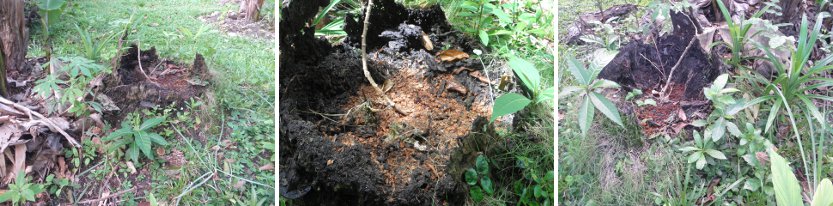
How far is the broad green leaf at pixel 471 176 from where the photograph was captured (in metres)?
1.23

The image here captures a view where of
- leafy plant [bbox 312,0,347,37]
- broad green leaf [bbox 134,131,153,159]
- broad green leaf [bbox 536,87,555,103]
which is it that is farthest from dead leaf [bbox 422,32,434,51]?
broad green leaf [bbox 134,131,153,159]

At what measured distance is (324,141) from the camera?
3.95ft

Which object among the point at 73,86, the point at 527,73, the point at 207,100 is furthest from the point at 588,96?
the point at 73,86

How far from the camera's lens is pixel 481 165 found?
125cm

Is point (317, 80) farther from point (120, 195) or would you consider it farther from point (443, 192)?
point (120, 195)

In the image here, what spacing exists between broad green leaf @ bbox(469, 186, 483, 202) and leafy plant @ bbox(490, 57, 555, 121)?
0.13 meters

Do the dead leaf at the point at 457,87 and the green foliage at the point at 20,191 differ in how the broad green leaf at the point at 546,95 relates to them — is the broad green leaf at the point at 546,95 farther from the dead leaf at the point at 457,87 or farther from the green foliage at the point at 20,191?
the green foliage at the point at 20,191

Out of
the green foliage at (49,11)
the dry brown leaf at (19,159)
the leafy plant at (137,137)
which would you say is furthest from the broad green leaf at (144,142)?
the green foliage at (49,11)

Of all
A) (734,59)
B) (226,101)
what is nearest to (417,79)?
(226,101)

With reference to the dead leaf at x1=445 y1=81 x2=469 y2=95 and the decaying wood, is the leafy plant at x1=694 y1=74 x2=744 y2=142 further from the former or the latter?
the decaying wood

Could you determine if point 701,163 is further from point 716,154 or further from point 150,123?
point 150,123

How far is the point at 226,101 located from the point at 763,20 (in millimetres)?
1226

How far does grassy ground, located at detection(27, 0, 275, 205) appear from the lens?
59.2 inches

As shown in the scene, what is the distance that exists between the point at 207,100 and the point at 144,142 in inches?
6.8
